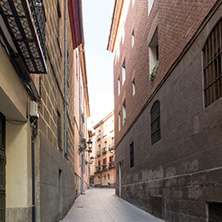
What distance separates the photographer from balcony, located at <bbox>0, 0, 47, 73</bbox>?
3.42 meters

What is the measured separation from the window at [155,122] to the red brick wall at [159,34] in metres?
0.71

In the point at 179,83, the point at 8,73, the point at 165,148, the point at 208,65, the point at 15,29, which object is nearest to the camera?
the point at 15,29

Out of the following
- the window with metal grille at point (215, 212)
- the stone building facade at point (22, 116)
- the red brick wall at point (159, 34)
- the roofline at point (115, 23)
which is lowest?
the window with metal grille at point (215, 212)

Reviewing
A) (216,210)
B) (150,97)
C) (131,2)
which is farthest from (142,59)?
(216,210)

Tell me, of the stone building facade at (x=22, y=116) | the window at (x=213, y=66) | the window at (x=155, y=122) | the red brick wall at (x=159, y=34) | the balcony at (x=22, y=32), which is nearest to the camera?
the balcony at (x=22, y=32)

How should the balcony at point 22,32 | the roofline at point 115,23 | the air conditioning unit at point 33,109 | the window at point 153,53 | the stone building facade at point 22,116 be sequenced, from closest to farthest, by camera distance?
the balcony at point 22,32 → the stone building facade at point 22,116 → the air conditioning unit at point 33,109 → the window at point 153,53 → the roofline at point 115,23

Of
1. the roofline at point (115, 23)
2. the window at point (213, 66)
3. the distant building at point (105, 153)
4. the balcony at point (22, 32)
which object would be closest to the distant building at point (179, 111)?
the window at point (213, 66)

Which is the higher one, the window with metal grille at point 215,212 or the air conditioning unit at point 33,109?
the air conditioning unit at point 33,109

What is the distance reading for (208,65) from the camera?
6562 mm

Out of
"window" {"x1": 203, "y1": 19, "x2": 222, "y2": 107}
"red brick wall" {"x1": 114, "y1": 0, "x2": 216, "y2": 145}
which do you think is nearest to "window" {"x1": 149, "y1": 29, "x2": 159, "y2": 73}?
"red brick wall" {"x1": 114, "y1": 0, "x2": 216, "y2": 145}

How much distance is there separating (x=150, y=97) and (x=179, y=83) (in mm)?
3527

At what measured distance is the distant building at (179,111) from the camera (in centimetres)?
625

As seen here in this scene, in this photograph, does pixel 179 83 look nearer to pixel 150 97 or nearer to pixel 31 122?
pixel 150 97

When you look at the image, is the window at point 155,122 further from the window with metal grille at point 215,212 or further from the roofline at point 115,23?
the roofline at point 115,23
